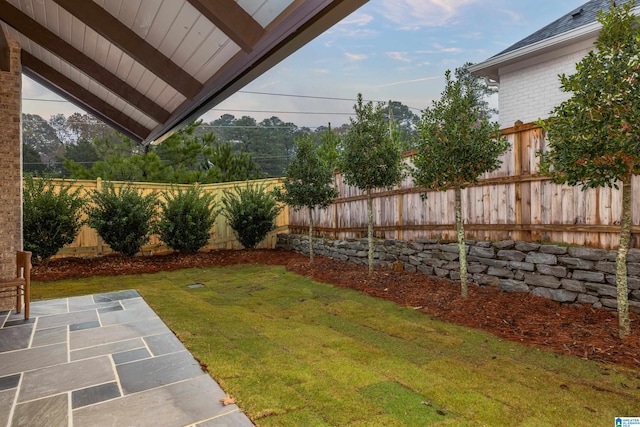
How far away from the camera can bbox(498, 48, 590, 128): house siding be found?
7133 millimetres

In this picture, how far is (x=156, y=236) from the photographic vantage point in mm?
9094

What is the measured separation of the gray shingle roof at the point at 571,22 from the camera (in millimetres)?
6892

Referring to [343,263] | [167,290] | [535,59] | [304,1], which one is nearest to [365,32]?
[535,59]

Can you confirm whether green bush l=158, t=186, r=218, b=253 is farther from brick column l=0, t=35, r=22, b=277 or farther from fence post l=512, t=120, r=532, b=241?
fence post l=512, t=120, r=532, b=241

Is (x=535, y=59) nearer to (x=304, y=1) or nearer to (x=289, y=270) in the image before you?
(x=289, y=270)

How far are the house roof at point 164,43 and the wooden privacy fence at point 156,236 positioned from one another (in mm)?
3424

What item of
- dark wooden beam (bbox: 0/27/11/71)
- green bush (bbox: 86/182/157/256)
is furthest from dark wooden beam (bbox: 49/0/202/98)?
green bush (bbox: 86/182/157/256)

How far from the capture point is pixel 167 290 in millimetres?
5629

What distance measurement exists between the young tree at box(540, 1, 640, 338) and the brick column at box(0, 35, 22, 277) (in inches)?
231

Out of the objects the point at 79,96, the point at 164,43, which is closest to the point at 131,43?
the point at 164,43

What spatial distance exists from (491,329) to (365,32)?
23.0 metres

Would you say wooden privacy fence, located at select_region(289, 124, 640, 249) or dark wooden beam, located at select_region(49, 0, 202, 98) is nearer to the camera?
dark wooden beam, located at select_region(49, 0, 202, 98)

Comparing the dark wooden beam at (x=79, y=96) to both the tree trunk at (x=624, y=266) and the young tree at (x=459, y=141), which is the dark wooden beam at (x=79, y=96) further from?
the tree trunk at (x=624, y=266)

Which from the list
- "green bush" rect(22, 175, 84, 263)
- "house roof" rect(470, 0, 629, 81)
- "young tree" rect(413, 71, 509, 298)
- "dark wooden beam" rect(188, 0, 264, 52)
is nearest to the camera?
"dark wooden beam" rect(188, 0, 264, 52)
